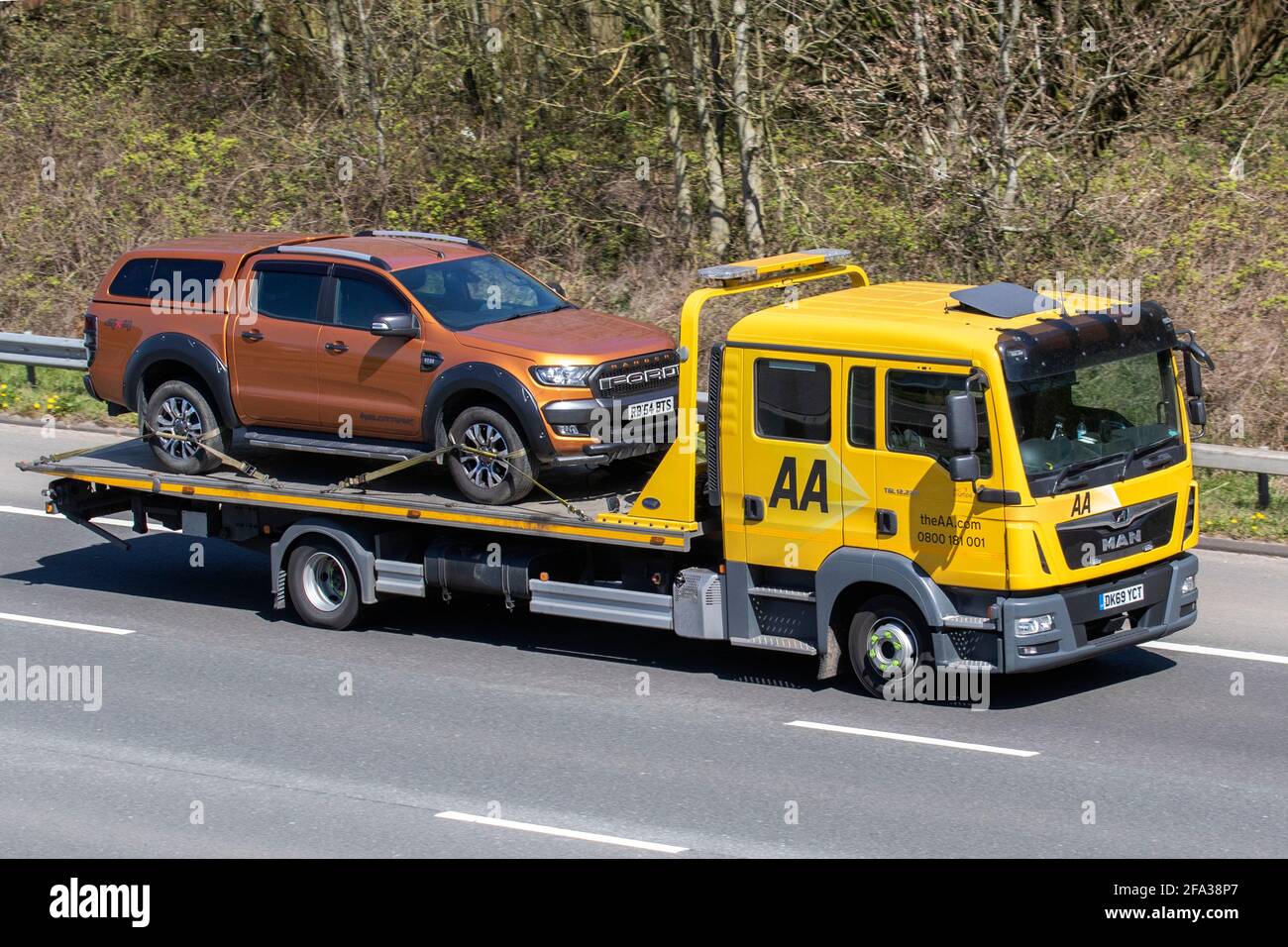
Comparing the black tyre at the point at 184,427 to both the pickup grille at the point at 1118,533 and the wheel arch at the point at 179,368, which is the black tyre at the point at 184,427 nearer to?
the wheel arch at the point at 179,368

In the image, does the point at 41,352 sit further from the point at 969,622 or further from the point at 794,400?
the point at 969,622

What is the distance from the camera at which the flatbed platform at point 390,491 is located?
34.3ft

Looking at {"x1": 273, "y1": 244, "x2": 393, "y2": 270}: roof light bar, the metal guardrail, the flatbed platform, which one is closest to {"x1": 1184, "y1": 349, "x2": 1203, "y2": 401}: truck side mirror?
the flatbed platform

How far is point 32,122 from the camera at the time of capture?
84.8ft

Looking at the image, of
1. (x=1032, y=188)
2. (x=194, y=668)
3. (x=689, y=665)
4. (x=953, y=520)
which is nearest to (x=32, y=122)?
(x=1032, y=188)

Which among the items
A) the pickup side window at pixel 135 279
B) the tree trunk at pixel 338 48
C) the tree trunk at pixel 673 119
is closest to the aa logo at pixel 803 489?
the pickup side window at pixel 135 279

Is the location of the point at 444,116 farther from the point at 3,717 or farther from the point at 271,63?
the point at 3,717

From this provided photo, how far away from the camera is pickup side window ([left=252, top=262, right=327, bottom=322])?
11844 millimetres

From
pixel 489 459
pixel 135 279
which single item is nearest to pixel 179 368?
pixel 135 279

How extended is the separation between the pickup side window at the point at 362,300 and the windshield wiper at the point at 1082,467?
4.66 meters

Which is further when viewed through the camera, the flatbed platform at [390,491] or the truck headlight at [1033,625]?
the flatbed platform at [390,491]

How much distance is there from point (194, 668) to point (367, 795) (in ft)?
9.50

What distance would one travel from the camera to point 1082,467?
941 cm

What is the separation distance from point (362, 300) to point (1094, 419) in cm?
510
